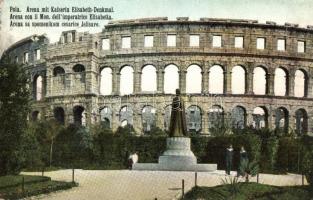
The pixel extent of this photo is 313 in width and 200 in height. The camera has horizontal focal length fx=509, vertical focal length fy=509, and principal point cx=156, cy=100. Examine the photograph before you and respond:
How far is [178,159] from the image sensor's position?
22.6 metres

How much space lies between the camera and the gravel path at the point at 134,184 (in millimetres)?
14703

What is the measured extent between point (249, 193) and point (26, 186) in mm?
6632

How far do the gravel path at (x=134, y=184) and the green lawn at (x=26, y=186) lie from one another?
0.29 metres

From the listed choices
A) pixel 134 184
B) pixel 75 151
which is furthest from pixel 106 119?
pixel 134 184

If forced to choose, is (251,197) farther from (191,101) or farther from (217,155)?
(191,101)

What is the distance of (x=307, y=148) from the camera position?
25625 millimetres

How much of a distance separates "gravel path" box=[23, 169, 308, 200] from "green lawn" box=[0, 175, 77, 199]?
289 mm

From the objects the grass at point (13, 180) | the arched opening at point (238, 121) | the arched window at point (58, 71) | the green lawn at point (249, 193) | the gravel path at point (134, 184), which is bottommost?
the gravel path at point (134, 184)

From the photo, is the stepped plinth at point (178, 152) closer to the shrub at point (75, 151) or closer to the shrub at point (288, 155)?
the shrub at point (288, 155)

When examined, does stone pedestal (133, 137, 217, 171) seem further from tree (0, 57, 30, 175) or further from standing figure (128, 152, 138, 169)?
tree (0, 57, 30, 175)

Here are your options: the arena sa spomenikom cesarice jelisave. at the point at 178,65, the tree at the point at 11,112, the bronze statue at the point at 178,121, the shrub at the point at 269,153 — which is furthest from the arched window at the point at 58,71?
the tree at the point at 11,112

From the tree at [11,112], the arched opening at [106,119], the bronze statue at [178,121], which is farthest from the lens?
the arched opening at [106,119]

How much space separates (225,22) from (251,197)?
2973 centimetres

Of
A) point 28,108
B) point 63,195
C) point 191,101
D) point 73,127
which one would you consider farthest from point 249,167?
point 191,101
